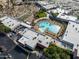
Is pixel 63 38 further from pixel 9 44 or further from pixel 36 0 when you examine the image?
pixel 36 0

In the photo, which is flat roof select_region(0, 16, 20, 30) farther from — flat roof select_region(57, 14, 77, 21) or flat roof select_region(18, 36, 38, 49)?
flat roof select_region(57, 14, 77, 21)

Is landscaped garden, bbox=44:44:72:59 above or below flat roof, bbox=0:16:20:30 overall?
below

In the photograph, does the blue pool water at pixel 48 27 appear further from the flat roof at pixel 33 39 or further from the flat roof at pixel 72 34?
the flat roof at pixel 33 39

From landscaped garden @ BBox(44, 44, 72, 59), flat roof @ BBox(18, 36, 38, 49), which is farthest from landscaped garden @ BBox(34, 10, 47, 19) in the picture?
landscaped garden @ BBox(44, 44, 72, 59)

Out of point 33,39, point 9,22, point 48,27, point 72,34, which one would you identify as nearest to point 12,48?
point 33,39

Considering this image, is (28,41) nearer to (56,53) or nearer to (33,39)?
(33,39)
